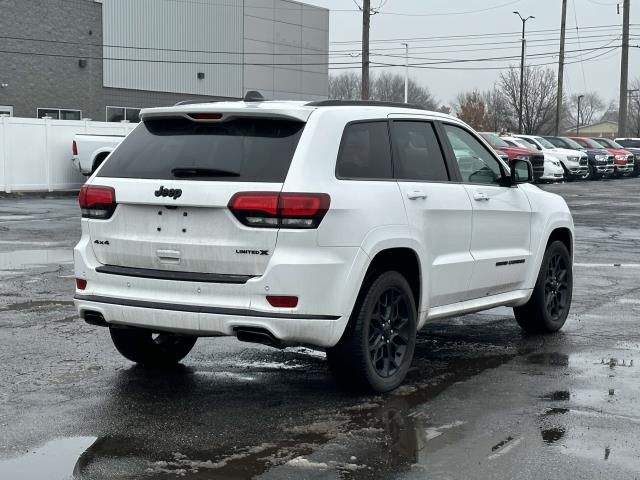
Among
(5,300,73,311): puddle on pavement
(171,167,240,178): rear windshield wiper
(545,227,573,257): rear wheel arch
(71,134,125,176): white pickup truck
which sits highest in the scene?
(171,167,240,178): rear windshield wiper

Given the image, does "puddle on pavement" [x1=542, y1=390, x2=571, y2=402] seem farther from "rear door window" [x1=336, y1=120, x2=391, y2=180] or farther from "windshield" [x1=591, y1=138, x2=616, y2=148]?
"windshield" [x1=591, y1=138, x2=616, y2=148]

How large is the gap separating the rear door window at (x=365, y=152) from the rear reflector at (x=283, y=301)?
2.76 feet

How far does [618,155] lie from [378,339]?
41263 mm

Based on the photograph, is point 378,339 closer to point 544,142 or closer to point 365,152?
point 365,152

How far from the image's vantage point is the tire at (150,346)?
7.04 meters

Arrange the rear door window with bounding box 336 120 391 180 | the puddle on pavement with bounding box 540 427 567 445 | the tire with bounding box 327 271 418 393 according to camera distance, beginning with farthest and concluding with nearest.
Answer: the rear door window with bounding box 336 120 391 180 → the tire with bounding box 327 271 418 393 → the puddle on pavement with bounding box 540 427 567 445

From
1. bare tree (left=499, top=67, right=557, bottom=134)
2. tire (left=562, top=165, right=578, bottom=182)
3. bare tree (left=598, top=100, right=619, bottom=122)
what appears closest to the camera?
tire (left=562, top=165, right=578, bottom=182)

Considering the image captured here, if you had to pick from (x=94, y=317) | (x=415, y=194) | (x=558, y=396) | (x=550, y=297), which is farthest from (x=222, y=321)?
(x=550, y=297)

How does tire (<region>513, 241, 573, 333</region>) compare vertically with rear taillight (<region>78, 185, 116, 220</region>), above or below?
below

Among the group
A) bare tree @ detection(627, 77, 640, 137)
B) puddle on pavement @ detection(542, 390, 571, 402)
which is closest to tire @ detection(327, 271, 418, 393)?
puddle on pavement @ detection(542, 390, 571, 402)

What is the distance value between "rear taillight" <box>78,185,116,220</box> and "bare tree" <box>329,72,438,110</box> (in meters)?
124

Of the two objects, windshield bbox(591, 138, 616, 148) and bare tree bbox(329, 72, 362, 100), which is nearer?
windshield bbox(591, 138, 616, 148)

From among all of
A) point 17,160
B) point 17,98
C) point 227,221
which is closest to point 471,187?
point 227,221

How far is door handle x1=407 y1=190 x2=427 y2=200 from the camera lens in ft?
21.9
